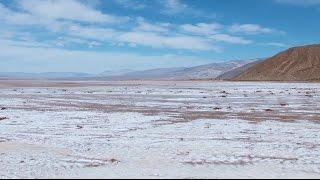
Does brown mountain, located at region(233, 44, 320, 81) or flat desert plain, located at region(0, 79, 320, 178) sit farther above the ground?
brown mountain, located at region(233, 44, 320, 81)

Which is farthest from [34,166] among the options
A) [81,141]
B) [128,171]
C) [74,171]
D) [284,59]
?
[284,59]

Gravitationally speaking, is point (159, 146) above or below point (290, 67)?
below

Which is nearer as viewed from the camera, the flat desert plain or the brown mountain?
the flat desert plain

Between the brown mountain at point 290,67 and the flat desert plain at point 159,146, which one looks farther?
the brown mountain at point 290,67

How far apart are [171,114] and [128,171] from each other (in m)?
16.3

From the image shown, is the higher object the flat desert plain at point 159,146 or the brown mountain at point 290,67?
the brown mountain at point 290,67

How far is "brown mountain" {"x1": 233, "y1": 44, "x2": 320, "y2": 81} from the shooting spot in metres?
134

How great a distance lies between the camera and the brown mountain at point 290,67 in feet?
441

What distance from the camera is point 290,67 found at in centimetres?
14375

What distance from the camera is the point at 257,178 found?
38.5ft

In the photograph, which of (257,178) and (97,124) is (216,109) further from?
(257,178)

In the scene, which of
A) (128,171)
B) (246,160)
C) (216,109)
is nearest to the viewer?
(128,171)

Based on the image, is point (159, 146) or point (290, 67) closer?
point (159, 146)

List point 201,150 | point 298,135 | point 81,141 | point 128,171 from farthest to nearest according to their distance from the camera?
1. point 298,135
2. point 81,141
3. point 201,150
4. point 128,171
